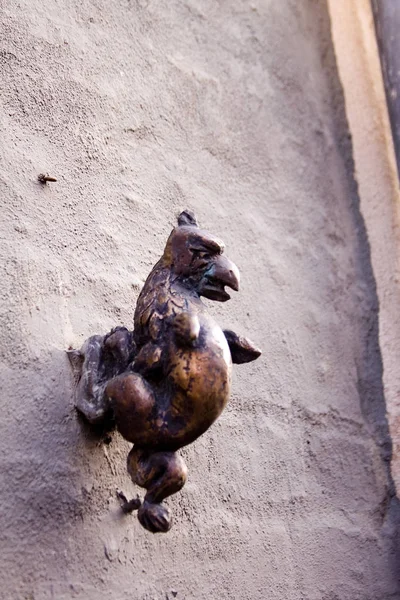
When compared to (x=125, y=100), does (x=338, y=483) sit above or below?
below

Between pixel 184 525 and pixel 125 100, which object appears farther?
pixel 125 100

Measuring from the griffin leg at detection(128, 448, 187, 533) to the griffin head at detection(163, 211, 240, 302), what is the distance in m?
0.19

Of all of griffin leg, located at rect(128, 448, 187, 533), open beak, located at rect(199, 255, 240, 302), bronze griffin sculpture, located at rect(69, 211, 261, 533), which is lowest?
griffin leg, located at rect(128, 448, 187, 533)

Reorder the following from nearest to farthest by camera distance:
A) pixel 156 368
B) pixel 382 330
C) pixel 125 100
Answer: pixel 156 368 → pixel 125 100 → pixel 382 330

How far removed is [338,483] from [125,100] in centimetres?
70

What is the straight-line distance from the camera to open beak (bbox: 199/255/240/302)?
0.79 metres

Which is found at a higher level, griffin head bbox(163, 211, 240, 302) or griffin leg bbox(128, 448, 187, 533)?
griffin head bbox(163, 211, 240, 302)

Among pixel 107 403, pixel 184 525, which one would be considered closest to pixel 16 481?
pixel 107 403

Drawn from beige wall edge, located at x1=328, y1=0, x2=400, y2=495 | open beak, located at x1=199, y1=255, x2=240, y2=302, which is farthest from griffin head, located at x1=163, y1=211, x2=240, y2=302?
beige wall edge, located at x1=328, y1=0, x2=400, y2=495

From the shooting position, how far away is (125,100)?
1.07 meters

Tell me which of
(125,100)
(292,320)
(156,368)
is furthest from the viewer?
(292,320)

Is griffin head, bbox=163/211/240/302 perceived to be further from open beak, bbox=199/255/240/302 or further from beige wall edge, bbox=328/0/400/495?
beige wall edge, bbox=328/0/400/495

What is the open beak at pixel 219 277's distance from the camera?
0.79 m

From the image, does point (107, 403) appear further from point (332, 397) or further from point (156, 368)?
point (332, 397)
